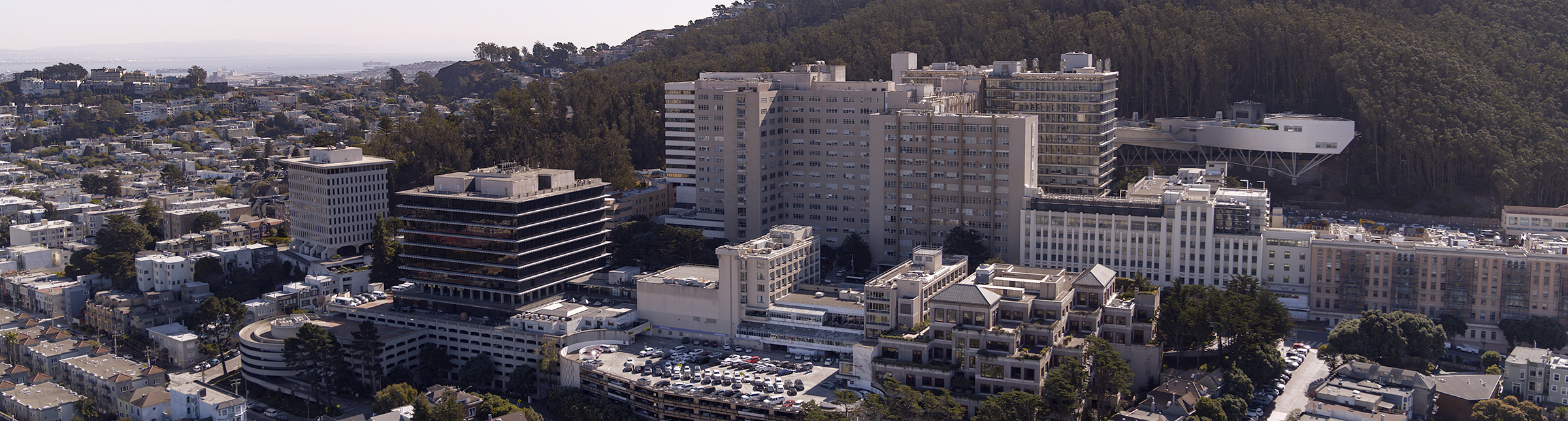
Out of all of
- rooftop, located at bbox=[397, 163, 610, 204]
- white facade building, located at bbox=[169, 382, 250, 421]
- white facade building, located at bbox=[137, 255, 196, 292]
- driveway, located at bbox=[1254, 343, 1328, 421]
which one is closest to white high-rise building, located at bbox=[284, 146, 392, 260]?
white facade building, located at bbox=[137, 255, 196, 292]

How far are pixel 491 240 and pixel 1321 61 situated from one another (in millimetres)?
73683

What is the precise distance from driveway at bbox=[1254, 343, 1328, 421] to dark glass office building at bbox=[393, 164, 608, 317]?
40.9 m

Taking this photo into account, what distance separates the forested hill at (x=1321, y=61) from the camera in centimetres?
9050

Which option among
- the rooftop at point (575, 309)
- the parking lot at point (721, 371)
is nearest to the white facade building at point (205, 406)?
the rooftop at point (575, 309)

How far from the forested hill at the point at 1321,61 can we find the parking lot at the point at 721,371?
5101 centimetres

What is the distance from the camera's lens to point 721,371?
5956 cm

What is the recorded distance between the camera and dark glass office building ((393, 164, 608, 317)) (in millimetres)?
69188

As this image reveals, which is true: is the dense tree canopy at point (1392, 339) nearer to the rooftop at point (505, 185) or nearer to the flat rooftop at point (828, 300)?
the flat rooftop at point (828, 300)

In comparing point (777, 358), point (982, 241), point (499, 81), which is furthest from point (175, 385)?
point (499, 81)

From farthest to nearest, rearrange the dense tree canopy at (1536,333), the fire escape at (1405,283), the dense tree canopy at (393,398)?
the fire escape at (1405,283)
the dense tree canopy at (1536,333)
the dense tree canopy at (393,398)

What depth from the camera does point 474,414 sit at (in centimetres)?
5784

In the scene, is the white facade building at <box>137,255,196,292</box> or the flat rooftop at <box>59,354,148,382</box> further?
the white facade building at <box>137,255,196,292</box>

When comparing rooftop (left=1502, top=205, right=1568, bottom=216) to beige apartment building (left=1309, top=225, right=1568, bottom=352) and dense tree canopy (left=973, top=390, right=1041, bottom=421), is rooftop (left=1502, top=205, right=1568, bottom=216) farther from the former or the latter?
dense tree canopy (left=973, top=390, right=1041, bottom=421)

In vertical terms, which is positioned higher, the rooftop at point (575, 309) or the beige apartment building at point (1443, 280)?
the beige apartment building at point (1443, 280)
